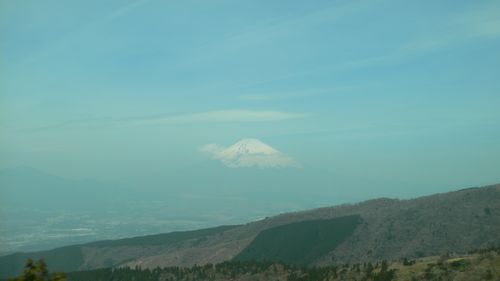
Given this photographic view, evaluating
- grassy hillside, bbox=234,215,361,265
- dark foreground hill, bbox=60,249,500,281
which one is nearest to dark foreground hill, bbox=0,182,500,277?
grassy hillside, bbox=234,215,361,265

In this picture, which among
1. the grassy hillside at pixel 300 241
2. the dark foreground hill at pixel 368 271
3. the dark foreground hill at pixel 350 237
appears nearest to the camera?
the dark foreground hill at pixel 368 271

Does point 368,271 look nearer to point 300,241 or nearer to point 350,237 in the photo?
point 350,237

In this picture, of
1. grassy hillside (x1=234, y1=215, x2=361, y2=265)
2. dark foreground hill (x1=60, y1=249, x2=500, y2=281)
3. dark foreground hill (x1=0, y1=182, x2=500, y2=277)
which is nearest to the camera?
dark foreground hill (x1=60, y1=249, x2=500, y2=281)

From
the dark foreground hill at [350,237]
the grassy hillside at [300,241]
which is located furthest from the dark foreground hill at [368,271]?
the grassy hillside at [300,241]

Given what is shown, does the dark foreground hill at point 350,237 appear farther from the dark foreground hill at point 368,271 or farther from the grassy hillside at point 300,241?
the dark foreground hill at point 368,271

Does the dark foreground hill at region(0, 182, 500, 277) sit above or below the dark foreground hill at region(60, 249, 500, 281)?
above

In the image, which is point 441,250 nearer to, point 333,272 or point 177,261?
point 333,272

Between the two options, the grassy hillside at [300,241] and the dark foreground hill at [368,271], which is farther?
the grassy hillside at [300,241]

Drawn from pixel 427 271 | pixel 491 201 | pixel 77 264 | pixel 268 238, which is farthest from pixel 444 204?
pixel 77 264

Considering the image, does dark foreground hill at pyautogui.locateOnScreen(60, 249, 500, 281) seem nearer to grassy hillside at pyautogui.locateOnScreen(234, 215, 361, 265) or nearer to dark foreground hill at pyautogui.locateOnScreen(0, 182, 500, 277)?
dark foreground hill at pyautogui.locateOnScreen(0, 182, 500, 277)
